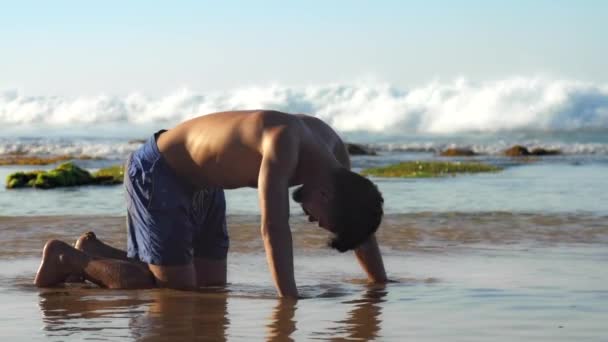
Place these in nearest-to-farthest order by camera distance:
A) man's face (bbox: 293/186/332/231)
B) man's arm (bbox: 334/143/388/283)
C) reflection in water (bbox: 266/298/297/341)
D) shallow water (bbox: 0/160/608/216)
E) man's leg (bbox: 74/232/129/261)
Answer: reflection in water (bbox: 266/298/297/341)
man's face (bbox: 293/186/332/231)
man's arm (bbox: 334/143/388/283)
man's leg (bbox: 74/232/129/261)
shallow water (bbox: 0/160/608/216)

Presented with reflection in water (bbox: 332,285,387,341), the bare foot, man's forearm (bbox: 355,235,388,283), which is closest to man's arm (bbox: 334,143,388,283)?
man's forearm (bbox: 355,235,388,283)

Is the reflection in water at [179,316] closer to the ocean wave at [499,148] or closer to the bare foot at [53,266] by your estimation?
the bare foot at [53,266]

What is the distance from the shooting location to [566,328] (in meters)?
4.62

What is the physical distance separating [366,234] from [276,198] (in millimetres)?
470

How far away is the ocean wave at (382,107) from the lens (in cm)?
4741

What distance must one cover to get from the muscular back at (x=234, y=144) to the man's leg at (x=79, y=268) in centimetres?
70

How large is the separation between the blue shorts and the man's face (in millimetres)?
793

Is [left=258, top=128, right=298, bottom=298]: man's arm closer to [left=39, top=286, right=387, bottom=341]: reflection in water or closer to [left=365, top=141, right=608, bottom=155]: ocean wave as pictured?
[left=39, top=286, right=387, bottom=341]: reflection in water

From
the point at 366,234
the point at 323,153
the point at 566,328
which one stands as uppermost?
the point at 323,153

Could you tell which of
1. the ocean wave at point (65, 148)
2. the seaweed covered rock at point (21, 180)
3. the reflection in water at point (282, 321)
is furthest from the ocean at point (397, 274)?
the ocean wave at point (65, 148)

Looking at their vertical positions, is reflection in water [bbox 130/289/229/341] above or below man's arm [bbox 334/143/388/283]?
below

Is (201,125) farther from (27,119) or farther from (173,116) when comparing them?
(27,119)

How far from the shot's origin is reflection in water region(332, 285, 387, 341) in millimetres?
4541

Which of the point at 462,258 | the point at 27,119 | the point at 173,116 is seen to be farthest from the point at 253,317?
the point at 27,119
